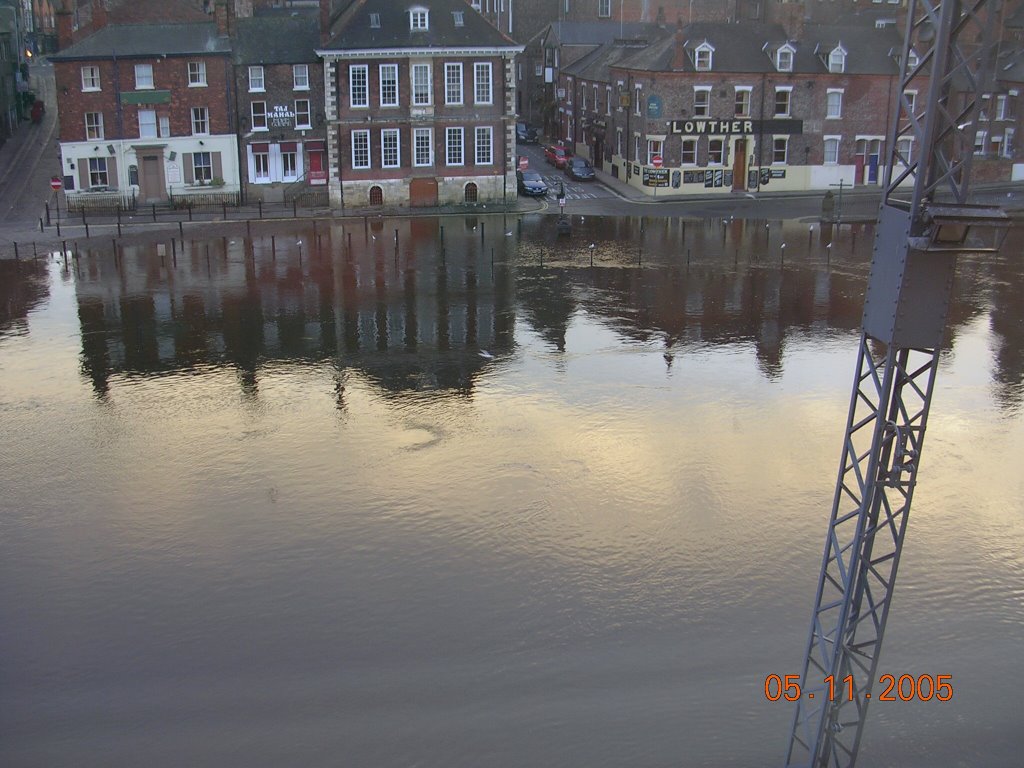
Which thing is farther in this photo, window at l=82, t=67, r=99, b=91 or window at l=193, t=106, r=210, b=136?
window at l=193, t=106, r=210, b=136

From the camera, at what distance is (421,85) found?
57250 mm

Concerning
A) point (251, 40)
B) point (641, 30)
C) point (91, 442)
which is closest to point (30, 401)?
point (91, 442)

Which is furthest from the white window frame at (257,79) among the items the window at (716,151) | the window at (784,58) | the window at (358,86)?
the window at (784,58)

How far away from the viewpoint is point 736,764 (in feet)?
50.1

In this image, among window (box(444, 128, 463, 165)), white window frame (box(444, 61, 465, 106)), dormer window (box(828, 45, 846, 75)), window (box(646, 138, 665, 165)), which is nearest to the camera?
white window frame (box(444, 61, 465, 106))

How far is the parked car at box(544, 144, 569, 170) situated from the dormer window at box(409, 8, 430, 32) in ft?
61.4

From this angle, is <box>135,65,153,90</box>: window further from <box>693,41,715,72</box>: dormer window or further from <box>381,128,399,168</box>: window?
<box>693,41,715,72</box>: dormer window

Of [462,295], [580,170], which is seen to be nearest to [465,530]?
[462,295]

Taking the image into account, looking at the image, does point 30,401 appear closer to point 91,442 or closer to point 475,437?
point 91,442

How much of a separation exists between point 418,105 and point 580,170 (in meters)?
15.3

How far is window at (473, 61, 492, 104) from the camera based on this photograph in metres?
57.4

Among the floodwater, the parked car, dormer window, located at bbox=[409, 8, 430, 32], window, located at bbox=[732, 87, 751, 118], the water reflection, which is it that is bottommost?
the floodwater

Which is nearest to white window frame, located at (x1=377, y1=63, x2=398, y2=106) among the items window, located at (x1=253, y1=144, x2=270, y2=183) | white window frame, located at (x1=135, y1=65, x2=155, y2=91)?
window, located at (x1=253, y1=144, x2=270, y2=183)

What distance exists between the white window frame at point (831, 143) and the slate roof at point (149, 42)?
36.2 m
